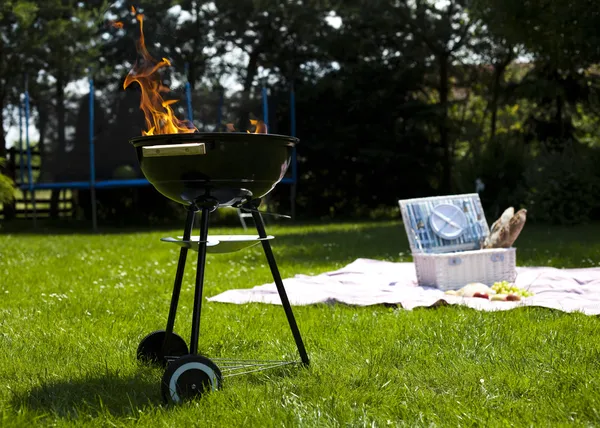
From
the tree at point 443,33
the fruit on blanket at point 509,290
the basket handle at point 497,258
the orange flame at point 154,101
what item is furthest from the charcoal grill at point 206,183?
the tree at point 443,33

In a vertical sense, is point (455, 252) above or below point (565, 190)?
below

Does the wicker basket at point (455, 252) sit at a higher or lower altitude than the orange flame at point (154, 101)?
lower

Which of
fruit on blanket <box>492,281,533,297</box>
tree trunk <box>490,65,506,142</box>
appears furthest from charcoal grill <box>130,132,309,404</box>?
tree trunk <box>490,65,506,142</box>

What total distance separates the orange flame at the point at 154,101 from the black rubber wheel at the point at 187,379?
1.06 metres

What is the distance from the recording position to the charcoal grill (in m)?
2.86

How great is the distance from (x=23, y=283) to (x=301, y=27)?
13.3 meters

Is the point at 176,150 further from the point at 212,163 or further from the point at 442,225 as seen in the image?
the point at 442,225

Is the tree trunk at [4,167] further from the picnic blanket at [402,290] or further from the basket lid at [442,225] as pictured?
the basket lid at [442,225]

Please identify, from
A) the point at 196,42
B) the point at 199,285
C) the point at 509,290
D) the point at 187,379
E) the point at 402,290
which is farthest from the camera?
the point at 196,42

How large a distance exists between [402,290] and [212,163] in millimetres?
2964

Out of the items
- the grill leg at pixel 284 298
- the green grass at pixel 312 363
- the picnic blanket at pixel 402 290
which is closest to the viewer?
the green grass at pixel 312 363

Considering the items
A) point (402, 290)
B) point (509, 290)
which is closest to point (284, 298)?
point (509, 290)

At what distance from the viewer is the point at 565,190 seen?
12.4 metres

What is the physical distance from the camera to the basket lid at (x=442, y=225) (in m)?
6.10
